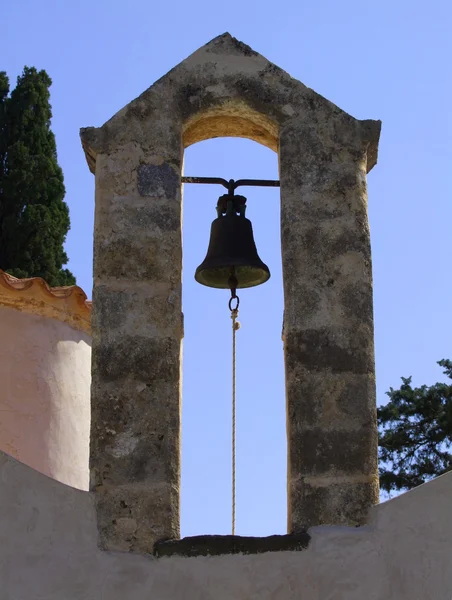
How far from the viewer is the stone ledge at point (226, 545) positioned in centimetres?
371

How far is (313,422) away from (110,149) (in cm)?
127

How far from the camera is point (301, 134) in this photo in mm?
4289

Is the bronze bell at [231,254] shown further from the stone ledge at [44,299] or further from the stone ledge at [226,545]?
the stone ledge at [44,299]

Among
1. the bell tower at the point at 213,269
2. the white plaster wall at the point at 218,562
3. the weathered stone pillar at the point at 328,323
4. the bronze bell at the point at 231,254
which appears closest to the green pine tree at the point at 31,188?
the bronze bell at the point at 231,254

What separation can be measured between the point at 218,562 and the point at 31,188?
6063mm

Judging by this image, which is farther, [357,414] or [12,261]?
[12,261]

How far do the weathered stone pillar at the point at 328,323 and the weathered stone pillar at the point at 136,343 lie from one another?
41 cm

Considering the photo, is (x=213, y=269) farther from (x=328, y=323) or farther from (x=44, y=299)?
(x=44, y=299)

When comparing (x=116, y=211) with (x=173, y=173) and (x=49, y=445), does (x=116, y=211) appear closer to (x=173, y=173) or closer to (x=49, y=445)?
(x=173, y=173)

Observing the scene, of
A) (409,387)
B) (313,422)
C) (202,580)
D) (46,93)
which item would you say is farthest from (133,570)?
(409,387)

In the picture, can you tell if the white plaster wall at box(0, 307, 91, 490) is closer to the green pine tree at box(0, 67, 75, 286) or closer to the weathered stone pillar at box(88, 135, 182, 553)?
the weathered stone pillar at box(88, 135, 182, 553)

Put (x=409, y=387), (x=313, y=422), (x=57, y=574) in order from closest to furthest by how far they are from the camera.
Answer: (x=57, y=574)
(x=313, y=422)
(x=409, y=387)

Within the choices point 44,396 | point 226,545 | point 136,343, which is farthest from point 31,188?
point 226,545

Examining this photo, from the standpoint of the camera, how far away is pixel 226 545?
3734 mm
